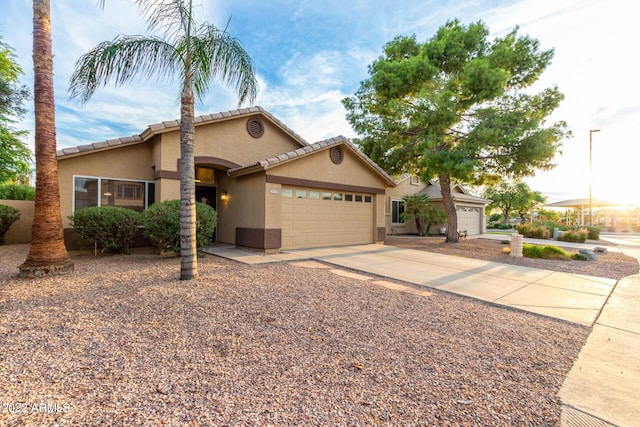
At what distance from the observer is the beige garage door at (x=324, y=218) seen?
10781 mm

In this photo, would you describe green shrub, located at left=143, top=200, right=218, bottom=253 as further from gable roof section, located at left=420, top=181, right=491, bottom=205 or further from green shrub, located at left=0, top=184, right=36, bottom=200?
gable roof section, located at left=420, top=181, right=491, bottom=205

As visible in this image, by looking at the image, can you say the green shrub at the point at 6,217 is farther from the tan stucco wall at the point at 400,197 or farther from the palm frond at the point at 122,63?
the tan stucco wall at the point at 400,197

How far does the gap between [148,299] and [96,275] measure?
2530 millimetres

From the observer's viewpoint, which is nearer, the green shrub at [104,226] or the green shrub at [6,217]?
the green shrub at [104,226]

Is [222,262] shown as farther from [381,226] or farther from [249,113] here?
[381,226]

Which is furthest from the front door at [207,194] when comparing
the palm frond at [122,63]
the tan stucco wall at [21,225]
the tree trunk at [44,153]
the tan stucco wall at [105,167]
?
the palm frond at [122,63]

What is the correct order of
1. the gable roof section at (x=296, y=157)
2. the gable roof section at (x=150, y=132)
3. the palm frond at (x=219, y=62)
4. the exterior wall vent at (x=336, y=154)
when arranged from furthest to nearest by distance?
the exterior wall vent at (x=336, y=154) → the gable roof section at (x=296, y=157) → the gable roof section at (x=150, y=132) → the palm frond at (x=219, y=62)

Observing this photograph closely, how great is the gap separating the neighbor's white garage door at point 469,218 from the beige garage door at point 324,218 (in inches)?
409

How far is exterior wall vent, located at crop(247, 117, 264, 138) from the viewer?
11888 millimetres

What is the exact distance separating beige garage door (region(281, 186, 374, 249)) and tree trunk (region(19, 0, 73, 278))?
613 centimetres

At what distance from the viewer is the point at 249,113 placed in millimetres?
11570

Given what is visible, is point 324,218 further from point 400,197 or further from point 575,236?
point 575,236

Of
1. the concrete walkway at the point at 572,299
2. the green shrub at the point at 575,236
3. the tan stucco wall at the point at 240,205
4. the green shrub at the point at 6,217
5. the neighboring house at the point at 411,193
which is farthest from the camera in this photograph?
the neighboring house at the point at 411,193

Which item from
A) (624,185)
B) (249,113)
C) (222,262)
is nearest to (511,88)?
(249,113)
